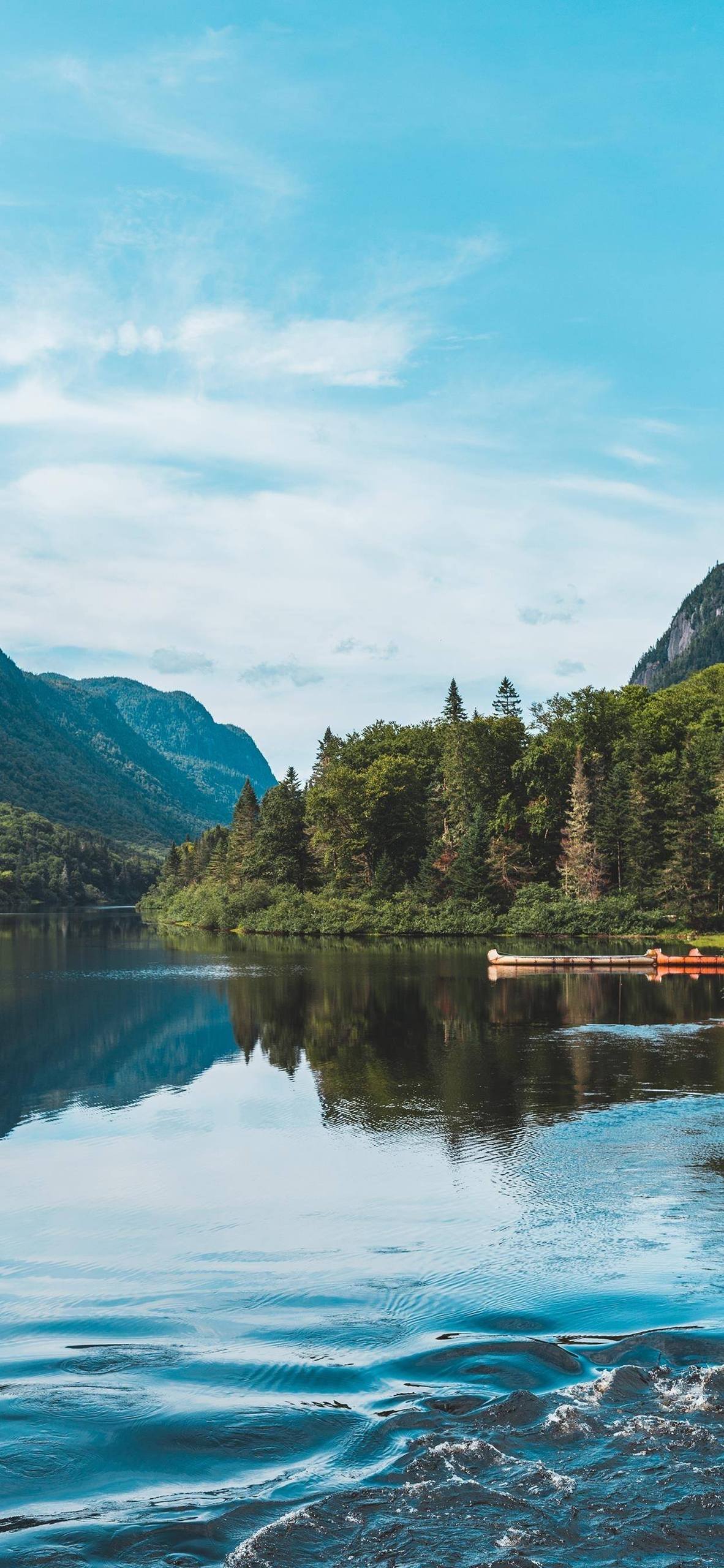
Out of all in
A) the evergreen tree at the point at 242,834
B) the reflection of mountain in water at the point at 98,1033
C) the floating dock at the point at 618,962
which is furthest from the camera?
the evergreen tree at the point at 242,834

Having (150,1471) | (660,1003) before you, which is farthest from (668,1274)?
(660,1003)

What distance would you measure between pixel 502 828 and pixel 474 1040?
57.5 meters

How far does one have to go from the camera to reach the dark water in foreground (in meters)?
7.23

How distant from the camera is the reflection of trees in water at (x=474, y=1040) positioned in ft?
67.6

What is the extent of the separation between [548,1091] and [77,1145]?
8.91 m

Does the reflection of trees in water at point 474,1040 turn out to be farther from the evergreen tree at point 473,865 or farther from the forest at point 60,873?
the forest at point 60,873

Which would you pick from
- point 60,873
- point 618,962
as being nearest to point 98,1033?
point 618,962

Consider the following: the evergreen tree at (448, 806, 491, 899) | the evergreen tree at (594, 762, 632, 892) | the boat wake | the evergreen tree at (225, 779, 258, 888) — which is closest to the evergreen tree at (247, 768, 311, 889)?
the evergreen tree at (225, 779, 258, 888)

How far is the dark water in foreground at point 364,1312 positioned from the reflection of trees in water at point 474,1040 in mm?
176

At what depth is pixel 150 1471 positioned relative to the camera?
7.97 meters

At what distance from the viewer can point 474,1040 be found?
27.7 m

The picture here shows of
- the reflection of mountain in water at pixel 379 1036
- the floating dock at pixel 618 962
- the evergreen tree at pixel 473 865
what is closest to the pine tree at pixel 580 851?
the evergreen tree at pixel 473 865

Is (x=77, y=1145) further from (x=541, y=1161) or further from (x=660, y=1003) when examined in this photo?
(x=660, y=1003)

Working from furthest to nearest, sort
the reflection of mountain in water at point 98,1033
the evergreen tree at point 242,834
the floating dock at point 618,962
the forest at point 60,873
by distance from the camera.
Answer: the forest at point 60,873 < the evergreen tree at point 242,834 < the floating dock at point 618,962 < the reflection of mountain in water at point 98,1033
